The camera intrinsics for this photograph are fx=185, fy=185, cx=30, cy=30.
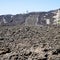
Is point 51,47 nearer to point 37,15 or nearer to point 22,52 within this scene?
point 22,52

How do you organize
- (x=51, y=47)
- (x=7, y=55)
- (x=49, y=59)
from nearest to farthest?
(x=49, y=59)
(x=7, y=55)
(x=51, y=47)

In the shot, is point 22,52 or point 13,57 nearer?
point 13,57

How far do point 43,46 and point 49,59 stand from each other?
1.91 metres

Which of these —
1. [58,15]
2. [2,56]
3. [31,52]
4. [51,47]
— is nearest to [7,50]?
[2,56]

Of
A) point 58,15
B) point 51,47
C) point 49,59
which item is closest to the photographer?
point 49,59

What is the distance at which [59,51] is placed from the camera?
9.61 m

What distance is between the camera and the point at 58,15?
4231 cm

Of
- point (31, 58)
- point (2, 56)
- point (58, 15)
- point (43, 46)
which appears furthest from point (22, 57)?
point (58, 15)

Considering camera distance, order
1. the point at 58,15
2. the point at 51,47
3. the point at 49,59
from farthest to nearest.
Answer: the point at 58,15, the point at 51,47, the point at 49,59

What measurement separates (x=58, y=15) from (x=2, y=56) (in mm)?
33984

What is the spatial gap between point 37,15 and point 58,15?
5012 millimetres

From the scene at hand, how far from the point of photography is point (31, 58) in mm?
9031

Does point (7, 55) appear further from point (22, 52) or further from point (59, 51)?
point (59, 51)

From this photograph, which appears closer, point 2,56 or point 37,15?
point 2,56
